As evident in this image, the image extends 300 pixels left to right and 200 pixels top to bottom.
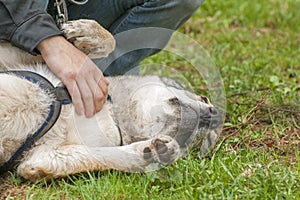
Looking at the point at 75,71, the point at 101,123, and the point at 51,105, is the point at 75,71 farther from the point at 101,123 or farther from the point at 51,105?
the point at 101,123

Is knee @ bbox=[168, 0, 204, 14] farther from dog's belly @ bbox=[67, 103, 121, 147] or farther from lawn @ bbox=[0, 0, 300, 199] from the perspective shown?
dog's belly @ bbox=[67, 103, 121, 147]

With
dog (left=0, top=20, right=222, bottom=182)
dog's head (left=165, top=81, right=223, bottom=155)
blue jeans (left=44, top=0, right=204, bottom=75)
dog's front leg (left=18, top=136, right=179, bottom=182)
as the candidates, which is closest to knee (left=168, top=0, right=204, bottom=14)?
blue jeans (left=44, top=0, right=204, bottom=75)

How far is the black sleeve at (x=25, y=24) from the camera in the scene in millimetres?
2930

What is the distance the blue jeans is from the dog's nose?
32.8 inches

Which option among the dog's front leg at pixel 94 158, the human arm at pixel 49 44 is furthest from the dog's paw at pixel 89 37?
the dog's front leg at pixel 94 158

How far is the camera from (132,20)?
386 cm

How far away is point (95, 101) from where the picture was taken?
3.03m

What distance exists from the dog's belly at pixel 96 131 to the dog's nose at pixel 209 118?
441 mm

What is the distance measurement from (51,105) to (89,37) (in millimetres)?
436

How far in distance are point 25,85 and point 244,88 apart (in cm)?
187

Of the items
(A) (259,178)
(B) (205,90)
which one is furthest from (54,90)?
(B) (205,90)

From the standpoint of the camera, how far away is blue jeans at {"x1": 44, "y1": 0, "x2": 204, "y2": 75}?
377 centimetres

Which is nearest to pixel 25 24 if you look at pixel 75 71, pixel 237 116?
pixel 75 71

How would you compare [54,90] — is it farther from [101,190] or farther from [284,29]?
[284,29]
